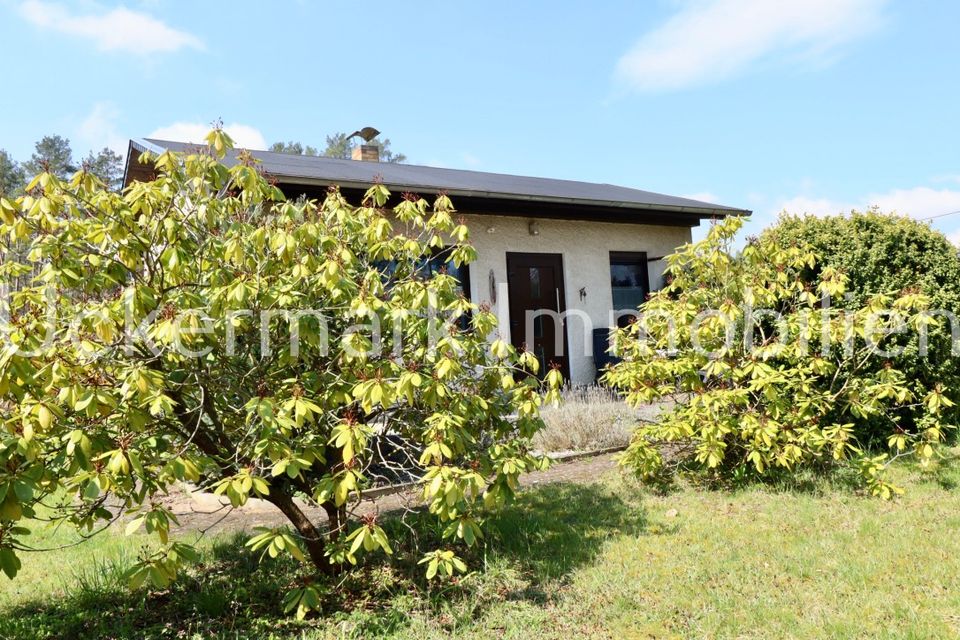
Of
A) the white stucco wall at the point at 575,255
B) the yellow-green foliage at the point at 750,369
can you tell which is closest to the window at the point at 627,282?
the white stucco wall at the point at 575,255

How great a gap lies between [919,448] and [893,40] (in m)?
5.84

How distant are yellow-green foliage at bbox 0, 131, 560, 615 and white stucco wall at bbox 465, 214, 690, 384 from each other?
19.8 feet

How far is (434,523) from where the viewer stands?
4.79 m

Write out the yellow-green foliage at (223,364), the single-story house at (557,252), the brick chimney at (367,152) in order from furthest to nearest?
1. the brick chimney at (367,152)
2. the single-story house at (557,252)
3. the yellow-green foliage at (223,364)

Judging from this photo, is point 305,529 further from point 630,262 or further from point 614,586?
point 630,262

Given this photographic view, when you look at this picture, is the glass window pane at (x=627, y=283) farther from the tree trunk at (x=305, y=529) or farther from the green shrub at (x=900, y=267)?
the tree trunk at (x=305, y=529)

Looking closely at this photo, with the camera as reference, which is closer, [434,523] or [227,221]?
[227,221]

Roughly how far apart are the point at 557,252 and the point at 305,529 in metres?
8.06

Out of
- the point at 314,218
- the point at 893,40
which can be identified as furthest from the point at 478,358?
the point at 893,40

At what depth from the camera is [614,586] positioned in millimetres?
3574

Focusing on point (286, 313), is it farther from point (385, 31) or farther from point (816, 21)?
point (816, 21)

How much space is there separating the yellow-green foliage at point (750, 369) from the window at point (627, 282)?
5.72 m

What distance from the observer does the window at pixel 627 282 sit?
464 inches

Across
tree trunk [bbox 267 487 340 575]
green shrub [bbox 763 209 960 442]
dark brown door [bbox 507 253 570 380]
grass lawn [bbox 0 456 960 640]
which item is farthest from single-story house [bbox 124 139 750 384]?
tree trunk [bbox 267 487 340 575]
